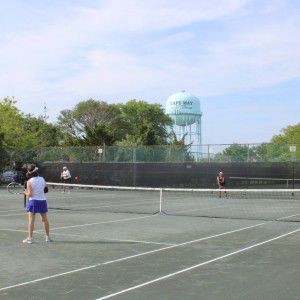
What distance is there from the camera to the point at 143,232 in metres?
12.1

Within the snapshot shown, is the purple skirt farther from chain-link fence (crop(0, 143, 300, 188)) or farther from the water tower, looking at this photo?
the water tower

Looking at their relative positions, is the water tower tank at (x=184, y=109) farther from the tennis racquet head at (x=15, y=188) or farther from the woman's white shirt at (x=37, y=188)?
the woman's white shirt at (x=37, y=188)

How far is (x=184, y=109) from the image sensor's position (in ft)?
263

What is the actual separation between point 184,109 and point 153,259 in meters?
72.3

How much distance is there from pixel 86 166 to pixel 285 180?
14991 millimetres

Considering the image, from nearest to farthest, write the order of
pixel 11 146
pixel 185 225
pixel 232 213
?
1. pixel 185 225
2. pixel 232 213
3. pixel 11 146

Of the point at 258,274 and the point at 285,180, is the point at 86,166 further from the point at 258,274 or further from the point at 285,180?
the point at 258,274

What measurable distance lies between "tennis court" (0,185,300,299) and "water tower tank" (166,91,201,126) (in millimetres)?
65593

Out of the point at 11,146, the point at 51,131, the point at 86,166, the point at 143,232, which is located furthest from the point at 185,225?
the point at 51,131

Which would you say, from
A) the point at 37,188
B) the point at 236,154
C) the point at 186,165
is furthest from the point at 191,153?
the point at 37,188

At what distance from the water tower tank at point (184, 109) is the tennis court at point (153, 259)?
65593 millimetres

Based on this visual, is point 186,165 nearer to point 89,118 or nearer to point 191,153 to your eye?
point 191,153

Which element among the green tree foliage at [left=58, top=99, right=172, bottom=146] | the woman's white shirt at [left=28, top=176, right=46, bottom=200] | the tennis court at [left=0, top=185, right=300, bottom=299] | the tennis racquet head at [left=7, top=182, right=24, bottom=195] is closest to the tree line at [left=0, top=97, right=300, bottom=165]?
the green tree foliage at [left=58, top=99, right=172, bottom=146]

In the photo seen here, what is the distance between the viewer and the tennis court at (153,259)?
20.7 ft
